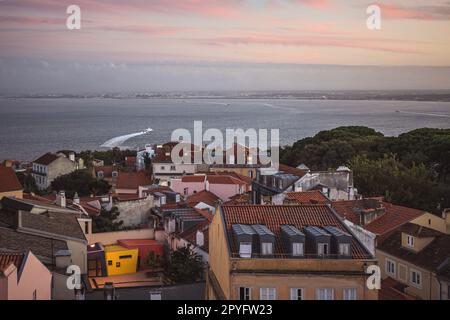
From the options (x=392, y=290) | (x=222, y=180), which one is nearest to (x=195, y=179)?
(x=222, y=180)

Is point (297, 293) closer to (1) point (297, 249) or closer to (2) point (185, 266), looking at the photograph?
(1) point (297, 249)

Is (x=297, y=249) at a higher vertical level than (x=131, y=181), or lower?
higher

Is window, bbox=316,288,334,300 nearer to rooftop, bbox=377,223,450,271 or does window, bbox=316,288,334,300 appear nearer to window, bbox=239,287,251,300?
window, bbox=239,287,251,300

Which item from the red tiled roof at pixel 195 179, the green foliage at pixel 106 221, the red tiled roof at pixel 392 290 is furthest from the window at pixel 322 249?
the red tiled roof at pixel 195 179

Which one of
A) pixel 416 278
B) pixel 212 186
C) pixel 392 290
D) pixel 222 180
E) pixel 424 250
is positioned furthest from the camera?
pixel 222 180

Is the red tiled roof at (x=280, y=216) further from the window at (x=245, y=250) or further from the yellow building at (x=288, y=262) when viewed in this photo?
the window at (x=245, y=250)
